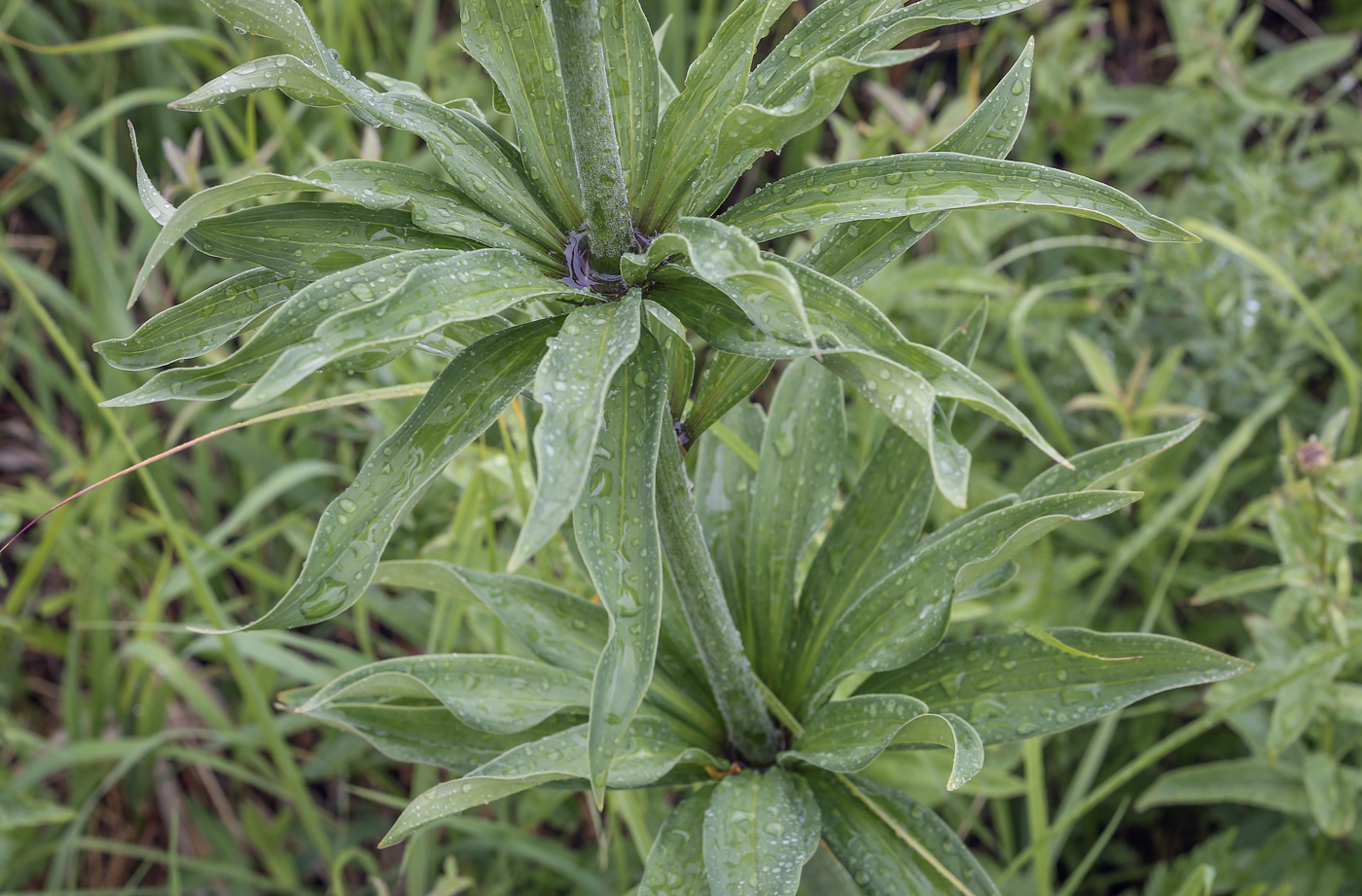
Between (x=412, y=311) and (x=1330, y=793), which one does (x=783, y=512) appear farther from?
(x=1330, y=793)

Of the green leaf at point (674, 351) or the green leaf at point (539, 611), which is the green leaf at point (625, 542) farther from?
the green leaf at point (539, 611)

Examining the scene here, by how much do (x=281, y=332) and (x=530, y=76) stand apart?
31 cm

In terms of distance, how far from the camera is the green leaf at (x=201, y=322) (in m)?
0.82

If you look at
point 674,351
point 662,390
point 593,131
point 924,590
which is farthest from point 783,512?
point 593,131

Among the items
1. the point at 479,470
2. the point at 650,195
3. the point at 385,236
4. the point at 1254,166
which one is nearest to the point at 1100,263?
the point at 1254,166

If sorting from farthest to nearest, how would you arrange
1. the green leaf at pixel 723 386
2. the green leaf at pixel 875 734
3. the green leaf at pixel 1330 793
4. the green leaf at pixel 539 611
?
1. the green leaf at pixel 1330 793
2. the green leaf at pixel 539 611
3. the green leaf at pixel 723 386
4. the green leaf at pixel 875 734

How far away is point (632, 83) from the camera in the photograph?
90 centimetres

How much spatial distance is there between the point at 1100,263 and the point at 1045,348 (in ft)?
1.48

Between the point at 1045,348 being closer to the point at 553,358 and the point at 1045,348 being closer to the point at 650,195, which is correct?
the point at 650,195

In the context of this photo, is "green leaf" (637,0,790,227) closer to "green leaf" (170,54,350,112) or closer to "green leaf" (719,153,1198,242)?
"green leaf" (719,153,1198,242)

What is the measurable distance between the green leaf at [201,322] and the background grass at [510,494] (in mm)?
514

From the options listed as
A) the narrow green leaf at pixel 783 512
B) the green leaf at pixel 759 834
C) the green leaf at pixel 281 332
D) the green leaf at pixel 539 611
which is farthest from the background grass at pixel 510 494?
the green leaf at pixel 281 332

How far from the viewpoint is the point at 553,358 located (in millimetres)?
747

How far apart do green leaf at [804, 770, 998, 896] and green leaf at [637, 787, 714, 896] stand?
0.15 metres
